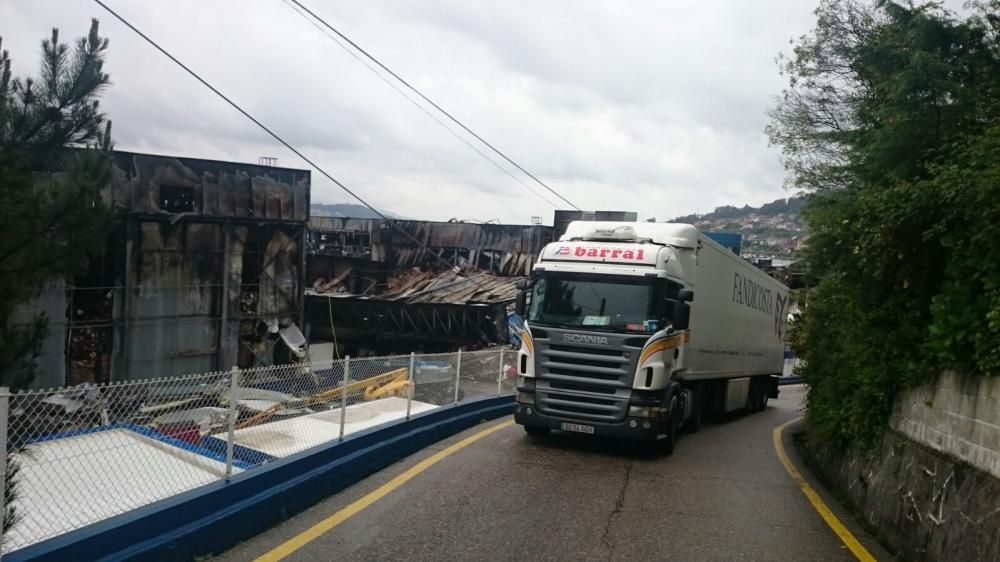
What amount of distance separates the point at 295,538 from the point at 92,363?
21.2 m

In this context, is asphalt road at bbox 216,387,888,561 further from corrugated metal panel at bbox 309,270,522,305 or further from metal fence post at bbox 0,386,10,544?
corrugated metal panel at bbox 309,270,522,305

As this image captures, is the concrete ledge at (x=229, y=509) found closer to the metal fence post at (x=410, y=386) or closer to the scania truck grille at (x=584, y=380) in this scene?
the metal fence post at (x=410, y=386)

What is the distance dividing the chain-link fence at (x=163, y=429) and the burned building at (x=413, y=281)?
2323 centimetres

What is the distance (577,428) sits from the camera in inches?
423

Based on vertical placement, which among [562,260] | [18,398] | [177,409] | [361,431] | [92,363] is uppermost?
[562,260]

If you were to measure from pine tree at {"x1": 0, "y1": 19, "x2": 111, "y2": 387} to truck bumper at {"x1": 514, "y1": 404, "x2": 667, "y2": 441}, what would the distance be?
6.73 m

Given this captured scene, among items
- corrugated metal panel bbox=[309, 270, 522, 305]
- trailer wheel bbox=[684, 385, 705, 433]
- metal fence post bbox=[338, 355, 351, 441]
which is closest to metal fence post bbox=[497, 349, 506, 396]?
trailer wheel bbox=[684, 385, 705, 433]

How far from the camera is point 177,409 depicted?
6.85 m

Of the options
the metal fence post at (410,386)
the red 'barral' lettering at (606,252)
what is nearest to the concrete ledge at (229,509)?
the metal fence post at (410,386)

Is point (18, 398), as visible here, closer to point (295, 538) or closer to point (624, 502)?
point (295, 538)

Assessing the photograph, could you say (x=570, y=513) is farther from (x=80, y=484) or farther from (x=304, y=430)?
(x=80, y=484)

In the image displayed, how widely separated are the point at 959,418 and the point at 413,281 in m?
34.6

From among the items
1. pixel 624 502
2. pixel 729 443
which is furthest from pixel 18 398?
pixel 729 443

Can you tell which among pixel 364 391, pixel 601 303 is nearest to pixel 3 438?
pixel 364 391
